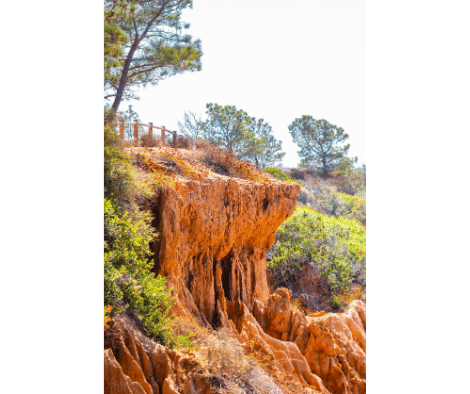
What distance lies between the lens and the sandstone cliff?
390 cm

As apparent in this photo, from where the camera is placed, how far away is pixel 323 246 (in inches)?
526

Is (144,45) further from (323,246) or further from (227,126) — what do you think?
(323,246)

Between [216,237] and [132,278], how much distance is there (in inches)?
100.0

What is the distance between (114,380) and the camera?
137 inches

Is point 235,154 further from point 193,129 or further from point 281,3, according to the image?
point 281,3

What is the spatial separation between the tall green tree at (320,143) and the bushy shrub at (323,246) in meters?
3.02

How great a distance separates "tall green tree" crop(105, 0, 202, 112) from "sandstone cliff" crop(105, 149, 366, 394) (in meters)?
1.41

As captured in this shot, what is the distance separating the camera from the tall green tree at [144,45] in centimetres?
461

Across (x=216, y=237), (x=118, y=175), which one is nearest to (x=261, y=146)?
(x=216, y=237)
